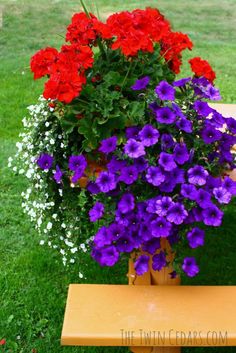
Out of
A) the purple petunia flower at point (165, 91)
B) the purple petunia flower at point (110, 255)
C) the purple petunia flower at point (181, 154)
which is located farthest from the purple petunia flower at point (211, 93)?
the purple petunia flower at point (110, 255)

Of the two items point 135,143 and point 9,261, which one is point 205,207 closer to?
point 135,143

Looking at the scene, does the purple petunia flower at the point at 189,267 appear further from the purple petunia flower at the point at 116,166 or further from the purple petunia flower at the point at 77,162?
the purple petunia flower at the point at 77,162

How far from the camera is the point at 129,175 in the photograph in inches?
77.3

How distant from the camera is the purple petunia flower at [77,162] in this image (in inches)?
82.3

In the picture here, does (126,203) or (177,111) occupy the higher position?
(177,111)

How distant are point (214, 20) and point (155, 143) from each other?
8.18 metres

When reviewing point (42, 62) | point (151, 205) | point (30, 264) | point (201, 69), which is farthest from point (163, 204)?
point (30, 264)

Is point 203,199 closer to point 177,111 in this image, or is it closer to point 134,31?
point 177,111

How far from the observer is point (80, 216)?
2.43 metres

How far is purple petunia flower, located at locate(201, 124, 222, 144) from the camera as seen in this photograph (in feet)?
6.81

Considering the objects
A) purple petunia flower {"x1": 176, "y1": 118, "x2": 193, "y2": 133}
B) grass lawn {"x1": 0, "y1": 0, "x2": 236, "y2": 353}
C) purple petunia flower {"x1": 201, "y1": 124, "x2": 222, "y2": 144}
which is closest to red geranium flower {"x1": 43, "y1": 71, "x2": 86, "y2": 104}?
purple petunia flower {"x1": 176, "y1": 118, "x2": 193, "y2": 133}

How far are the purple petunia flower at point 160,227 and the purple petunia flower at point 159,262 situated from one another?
14 cm

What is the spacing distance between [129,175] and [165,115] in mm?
270

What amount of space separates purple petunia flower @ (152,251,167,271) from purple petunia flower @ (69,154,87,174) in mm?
443
